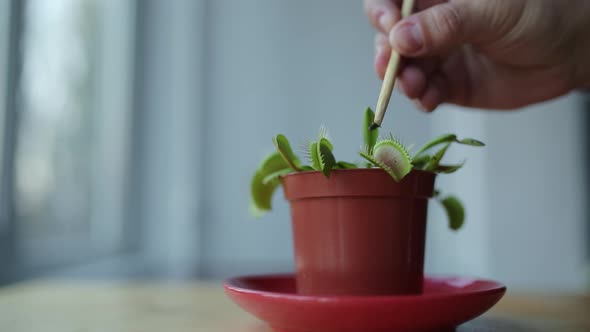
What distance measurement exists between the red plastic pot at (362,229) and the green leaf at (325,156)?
1 centimetres

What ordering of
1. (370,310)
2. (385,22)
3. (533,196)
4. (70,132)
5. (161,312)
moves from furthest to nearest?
(533,196) → (70,132) → (385,22) → (161,312) → (370,310)

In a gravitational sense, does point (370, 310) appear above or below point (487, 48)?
below

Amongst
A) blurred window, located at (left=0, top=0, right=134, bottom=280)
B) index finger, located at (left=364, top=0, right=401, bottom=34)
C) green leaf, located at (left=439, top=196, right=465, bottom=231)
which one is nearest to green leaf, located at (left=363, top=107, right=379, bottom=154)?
green leaf, located at (left=439, top=196, right=465, bottom=231)

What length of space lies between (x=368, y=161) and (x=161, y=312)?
0.29m

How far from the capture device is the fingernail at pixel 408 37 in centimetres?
56

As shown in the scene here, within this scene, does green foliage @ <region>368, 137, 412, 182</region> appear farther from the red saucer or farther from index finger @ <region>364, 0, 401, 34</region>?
index finger @ <region>364, 0, 401, 34</region>

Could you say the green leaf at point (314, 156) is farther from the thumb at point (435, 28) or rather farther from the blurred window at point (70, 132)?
the blurred window at point (70, 132)

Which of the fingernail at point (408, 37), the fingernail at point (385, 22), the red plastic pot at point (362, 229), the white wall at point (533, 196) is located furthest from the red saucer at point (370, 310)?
the white wall at point (533, 196)

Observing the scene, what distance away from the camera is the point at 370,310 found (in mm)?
336

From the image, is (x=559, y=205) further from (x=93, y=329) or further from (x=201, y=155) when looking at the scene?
(x=93, y=329)

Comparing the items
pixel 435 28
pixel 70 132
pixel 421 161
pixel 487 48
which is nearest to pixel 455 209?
pixel 421 161

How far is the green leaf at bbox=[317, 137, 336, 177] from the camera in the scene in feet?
1.29

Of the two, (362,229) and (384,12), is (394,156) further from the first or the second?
(384,12)

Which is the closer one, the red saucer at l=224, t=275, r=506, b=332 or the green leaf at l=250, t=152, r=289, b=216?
the red saucer at l=224, t=275, r=506, b=332
